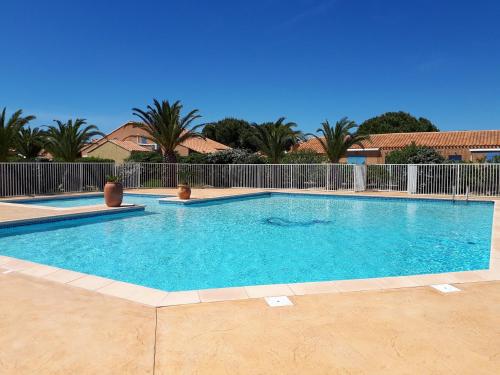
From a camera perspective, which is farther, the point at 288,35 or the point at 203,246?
the point at 288,35

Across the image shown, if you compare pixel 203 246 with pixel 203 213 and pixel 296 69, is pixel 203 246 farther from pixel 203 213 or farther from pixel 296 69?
pixel 296 69

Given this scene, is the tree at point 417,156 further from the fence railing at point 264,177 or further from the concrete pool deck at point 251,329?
the concrete pool deck at point 251,329

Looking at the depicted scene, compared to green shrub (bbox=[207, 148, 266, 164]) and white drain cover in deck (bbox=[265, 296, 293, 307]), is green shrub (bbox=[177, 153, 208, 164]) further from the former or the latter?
white drain cover in deck (bbox=[265, 296, 293, 307])

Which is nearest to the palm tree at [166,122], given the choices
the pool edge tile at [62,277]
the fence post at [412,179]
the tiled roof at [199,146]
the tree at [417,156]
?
the tree at [417,156]

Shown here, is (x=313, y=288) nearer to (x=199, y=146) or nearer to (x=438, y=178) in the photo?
(x=438, y=178)

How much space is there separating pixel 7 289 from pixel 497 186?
19.9m

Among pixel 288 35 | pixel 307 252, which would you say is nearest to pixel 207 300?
pixel 307 252

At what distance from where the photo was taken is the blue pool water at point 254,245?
241 inches

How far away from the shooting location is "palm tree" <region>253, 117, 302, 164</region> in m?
23.7

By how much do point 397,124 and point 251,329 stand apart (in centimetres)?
5609

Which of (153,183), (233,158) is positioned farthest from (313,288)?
(233,158)

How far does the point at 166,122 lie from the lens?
22.5m

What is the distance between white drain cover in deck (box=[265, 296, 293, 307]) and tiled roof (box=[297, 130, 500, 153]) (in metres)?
Answer: 27.7

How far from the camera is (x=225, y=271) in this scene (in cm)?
621
